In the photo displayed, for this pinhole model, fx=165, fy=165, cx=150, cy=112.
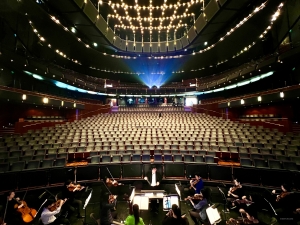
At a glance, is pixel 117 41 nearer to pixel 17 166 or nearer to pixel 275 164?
pixel 17 166

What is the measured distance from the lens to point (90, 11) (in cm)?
1041

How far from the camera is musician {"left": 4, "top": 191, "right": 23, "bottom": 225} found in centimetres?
333

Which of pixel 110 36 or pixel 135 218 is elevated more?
pixel 110 36

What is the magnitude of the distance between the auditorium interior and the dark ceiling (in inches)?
4.1

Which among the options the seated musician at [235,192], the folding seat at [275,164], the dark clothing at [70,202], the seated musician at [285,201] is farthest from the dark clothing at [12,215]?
the folding seat at [275,164]

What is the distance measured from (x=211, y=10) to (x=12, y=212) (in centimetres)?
1266

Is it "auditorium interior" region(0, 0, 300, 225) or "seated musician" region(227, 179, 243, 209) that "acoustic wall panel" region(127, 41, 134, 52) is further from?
"seated musician" region(227, 179, 243, 209)

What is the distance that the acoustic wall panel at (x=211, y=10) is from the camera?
9.53 meters

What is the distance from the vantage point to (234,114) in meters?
12.3

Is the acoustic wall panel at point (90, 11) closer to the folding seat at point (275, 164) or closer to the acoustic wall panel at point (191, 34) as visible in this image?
the acoustic wall panel at point (191, 34)

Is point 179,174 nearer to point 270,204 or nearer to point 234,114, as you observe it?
point 270,204

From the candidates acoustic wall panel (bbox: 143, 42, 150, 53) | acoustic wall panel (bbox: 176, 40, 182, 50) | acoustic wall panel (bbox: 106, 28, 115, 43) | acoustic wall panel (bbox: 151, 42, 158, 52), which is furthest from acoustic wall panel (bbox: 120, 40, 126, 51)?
acoustic wall panel (bbox: 176, 40, 182, 50)

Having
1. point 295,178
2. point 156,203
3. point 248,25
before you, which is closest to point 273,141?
point 295,178

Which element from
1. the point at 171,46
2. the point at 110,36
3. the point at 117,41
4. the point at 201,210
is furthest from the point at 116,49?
the point at 201,210
